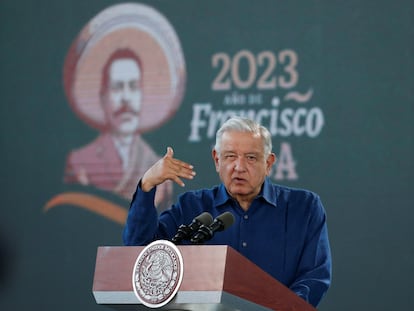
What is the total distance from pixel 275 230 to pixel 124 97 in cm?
261

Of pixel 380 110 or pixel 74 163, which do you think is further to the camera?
pixel 74 163

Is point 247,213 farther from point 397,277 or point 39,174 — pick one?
point 39,174

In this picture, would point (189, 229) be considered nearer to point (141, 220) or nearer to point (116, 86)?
point (141, 220)

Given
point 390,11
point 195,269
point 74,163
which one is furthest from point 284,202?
point 74,163

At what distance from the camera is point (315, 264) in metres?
2.82

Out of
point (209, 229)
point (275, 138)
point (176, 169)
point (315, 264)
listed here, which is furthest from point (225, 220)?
point (275, 138)

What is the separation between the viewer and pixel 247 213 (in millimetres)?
2955

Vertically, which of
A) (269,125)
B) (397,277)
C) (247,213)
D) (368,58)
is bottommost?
(397,277)

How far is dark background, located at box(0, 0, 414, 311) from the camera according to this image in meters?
4.82

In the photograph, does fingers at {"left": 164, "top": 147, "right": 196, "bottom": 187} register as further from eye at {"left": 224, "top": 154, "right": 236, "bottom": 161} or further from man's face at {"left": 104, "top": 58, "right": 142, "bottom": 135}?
man's face at {"left": 104, "top": 58, "right": 142, "bottom": 135}

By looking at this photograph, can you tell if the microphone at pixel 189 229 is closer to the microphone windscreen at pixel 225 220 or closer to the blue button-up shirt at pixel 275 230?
the microphone windscreen at pixel 225 220

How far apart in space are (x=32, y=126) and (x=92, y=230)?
799mm

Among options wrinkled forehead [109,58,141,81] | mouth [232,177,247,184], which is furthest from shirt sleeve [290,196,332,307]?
wrinkled forehead [109,58,141,81]

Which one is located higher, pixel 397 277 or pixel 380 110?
pixel 380 110
